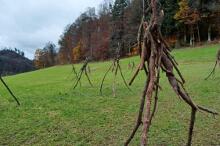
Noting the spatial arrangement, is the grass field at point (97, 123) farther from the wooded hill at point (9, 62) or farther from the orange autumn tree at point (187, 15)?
the orange autumn tree at point (187, 15)

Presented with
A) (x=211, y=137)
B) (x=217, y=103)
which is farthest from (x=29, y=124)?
(x=217, y=103)

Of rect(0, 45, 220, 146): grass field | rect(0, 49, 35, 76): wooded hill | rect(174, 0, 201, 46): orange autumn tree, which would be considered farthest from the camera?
rect(174, 0, 201, 46): orange autumn tree

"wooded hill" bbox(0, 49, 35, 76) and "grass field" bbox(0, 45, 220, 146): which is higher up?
"wooded hill" bbox(0, 49, 35, 76)

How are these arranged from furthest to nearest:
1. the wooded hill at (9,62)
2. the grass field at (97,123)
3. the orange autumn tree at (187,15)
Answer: the orange autumn tree at (187,15), the wooded hill at (9,62), the grass field at (97,123)

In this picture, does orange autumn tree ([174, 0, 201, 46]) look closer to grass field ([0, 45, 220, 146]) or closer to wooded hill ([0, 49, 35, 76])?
wooded hill ([0, 49, 35, 76])

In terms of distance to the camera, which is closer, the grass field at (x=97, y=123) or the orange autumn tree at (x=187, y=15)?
the grass field at (x=97, y=123)

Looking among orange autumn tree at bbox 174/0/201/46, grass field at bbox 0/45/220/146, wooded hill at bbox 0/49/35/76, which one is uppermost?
orange autumn tree at bbox 174/0/201/46

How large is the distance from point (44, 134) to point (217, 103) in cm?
684

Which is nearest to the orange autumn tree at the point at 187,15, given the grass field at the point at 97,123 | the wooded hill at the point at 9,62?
the wooded hill at the point at 9,62

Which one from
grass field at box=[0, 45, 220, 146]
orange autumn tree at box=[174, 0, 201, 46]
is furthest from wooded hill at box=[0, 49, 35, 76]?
orange autumn tree at box=[174, 0, 201, 46]

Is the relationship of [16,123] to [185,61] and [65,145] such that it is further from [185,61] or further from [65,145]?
[185,61]

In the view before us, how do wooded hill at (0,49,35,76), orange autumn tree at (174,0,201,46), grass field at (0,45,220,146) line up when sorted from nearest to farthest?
grass field at (0,45,220,146) → wooded hill at (0,49,35,76) → orange autumn tree at (174,0,201,46)

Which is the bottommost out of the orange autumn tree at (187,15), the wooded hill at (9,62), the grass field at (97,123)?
the grass field at (97,123)

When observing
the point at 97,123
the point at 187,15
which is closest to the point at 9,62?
the point at 97,123
